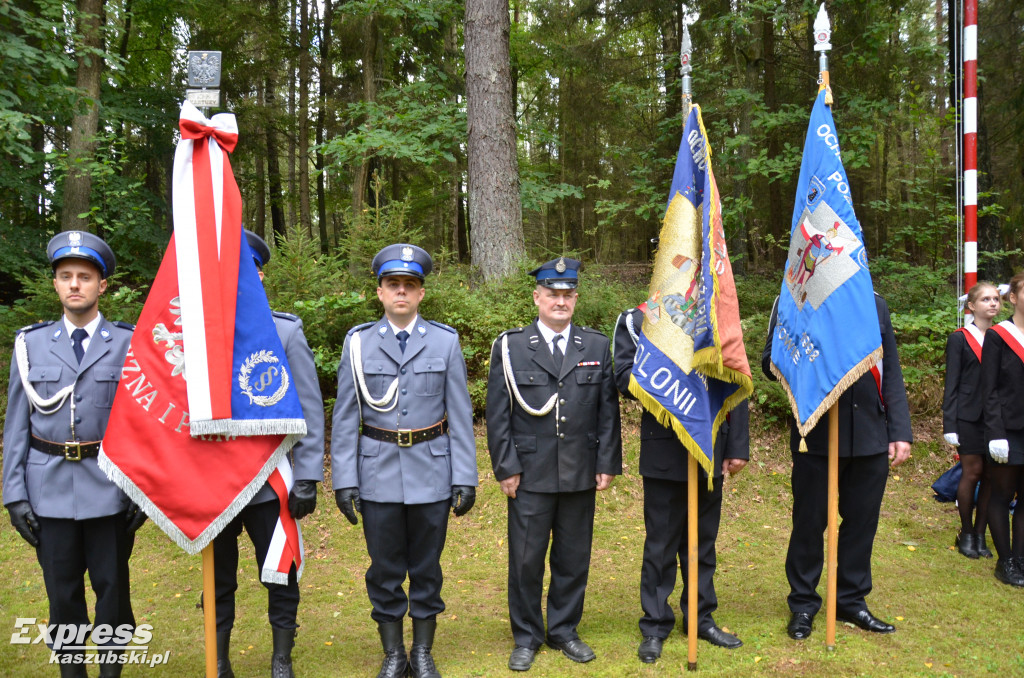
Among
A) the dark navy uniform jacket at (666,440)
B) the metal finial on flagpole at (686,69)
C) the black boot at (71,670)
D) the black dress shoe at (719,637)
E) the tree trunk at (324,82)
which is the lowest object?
the black dress shoe at (719,637)

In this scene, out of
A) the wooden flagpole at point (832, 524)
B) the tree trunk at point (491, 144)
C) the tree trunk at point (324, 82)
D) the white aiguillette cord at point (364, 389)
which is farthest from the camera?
the tree trunk at point (324, 82)

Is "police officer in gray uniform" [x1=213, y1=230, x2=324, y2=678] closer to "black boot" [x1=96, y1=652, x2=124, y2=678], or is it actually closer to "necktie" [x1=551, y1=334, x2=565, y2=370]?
"black boot" [x1=96, y1=652, x2=124, y2=678]

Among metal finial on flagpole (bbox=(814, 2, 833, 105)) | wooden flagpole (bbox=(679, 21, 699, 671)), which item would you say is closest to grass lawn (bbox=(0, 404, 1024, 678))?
wooden flagpole (bbox=(679, 21, 699, 671))

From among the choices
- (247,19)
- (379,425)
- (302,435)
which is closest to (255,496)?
(302,435)

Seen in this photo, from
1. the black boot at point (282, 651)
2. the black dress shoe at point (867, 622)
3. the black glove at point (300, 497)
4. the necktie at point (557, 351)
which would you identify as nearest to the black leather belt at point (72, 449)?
the black glove at point (300, 497)

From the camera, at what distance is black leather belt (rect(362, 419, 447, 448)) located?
383 cm

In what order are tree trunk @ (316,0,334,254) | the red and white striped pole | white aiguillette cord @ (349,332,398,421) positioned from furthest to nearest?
tree trunk @ (316,0,334,254) → the red and white striped pole → white aiguillette cord @ (349,332,398,421)

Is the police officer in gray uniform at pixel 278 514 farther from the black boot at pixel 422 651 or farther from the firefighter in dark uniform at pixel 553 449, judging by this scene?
the firefighter in dark uniform at pixel 553 449

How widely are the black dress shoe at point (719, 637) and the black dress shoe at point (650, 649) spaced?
0.26 metres

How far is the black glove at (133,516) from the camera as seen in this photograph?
142 inches

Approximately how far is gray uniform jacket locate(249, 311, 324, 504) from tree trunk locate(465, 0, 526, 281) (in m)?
4.94

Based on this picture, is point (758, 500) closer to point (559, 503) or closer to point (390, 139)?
point (559, 503)

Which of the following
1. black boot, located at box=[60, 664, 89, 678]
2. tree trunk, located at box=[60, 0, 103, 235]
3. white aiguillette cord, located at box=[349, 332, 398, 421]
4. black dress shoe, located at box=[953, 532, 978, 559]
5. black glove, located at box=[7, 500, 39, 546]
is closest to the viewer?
black glove, located at box=[7, 500, 39, 546]

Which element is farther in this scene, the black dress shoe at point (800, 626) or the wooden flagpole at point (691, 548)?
the black dress shoe at point (800, 626)
